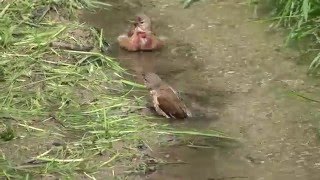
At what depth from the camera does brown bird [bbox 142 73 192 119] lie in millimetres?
4832

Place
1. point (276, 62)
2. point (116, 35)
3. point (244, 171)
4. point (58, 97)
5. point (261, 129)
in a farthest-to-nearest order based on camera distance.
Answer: point (116, 35), point (276, 62), point (58, 97), point (261, 129), point (244, 171)

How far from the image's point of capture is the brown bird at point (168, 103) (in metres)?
4.83

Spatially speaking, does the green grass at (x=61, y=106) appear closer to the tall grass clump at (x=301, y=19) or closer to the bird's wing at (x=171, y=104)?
the bird's wing at (x=171, y=104)

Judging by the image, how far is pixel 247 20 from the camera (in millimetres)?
6395

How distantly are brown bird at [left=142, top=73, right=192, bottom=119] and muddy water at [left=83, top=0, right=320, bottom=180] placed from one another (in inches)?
3.4

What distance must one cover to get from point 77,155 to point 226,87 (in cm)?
133

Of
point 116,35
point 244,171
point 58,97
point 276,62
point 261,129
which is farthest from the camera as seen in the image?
point 116,35

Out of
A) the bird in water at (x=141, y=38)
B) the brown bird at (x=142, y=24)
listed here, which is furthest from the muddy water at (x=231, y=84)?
the brown bird at (x=142, y=24)

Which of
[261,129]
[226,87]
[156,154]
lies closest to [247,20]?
[226,87]

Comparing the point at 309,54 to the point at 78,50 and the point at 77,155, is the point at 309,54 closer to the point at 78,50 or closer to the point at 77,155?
the point at 78,50

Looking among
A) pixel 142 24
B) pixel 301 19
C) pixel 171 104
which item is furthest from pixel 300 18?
pixel 171 104

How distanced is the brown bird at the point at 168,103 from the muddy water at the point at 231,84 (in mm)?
87

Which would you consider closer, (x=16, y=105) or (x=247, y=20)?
(x=16, y=105)

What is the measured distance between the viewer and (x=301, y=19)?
5.88 meters
